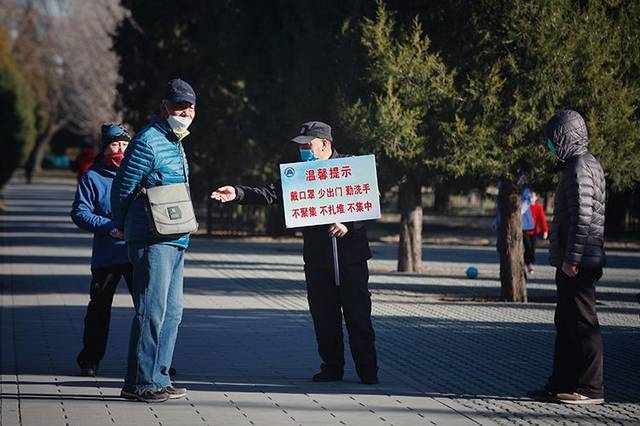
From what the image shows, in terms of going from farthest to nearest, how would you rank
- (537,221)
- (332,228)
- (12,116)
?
(12,116), (537,221), (332,228)

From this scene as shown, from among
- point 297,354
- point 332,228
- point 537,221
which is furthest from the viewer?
point 537,221

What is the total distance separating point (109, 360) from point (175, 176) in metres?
Answer: 2.61

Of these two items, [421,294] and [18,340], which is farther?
[421,294]

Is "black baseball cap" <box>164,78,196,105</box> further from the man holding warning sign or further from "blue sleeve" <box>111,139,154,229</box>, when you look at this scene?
the man holding warning sign

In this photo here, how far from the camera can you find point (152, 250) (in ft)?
27.1

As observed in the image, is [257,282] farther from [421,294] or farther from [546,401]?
[546,401]

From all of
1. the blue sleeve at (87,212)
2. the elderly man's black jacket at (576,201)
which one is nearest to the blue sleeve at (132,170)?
the blue sleeve at (87,212)

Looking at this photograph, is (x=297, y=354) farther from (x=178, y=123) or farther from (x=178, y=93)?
(x=178, y=93)

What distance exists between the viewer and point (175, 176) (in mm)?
8453

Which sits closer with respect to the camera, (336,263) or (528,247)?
(336,263)

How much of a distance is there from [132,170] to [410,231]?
1257 centimetres

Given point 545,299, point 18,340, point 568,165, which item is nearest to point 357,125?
point 545,299

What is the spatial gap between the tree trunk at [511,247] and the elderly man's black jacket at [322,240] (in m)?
6.85

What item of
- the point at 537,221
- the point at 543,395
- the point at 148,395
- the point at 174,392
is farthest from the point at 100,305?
the point at 537,221
